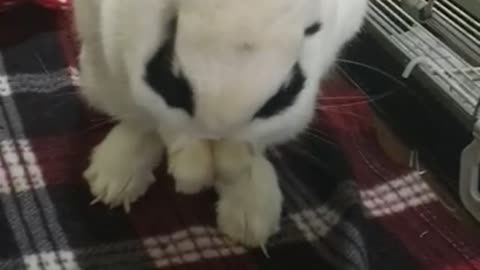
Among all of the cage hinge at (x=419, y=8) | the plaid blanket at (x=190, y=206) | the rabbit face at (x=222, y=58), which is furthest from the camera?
the cage hinge at (x=419, y=8)

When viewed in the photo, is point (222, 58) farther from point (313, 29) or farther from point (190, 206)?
point (190, 206)

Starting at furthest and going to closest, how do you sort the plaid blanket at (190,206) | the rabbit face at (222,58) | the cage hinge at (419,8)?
the cage hinge at (419,8), the plaid blanket at (190,206), the rabbit face at (222,58)

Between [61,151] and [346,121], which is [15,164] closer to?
[61,151]

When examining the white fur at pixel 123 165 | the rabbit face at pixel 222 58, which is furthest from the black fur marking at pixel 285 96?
the white fur at pixel 123 165

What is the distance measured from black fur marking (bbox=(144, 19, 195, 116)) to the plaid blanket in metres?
0.33

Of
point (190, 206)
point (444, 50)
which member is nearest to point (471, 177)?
point (444, 50)

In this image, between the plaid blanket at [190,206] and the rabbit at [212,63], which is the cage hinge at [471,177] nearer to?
the plaid blanket at [190,206]

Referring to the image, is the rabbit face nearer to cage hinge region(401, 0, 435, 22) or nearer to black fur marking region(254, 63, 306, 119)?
black fur marking region(254, 63, 306, 119)

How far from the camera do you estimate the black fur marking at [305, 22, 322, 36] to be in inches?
29.7

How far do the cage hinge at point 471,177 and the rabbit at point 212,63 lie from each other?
22cm

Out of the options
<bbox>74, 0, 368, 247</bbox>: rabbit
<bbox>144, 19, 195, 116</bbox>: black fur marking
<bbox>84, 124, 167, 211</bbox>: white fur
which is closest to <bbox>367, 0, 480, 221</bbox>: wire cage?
<bbox>74, 0, 368, 247</bbox>: rabbit

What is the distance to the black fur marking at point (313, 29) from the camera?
75 centimetres

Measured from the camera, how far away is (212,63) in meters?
0.69

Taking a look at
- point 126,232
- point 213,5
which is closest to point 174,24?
point 213,5
